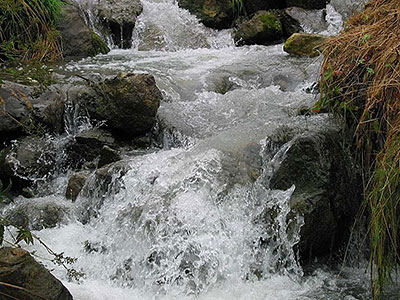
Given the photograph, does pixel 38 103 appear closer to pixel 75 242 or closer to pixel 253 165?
pixel 75 242

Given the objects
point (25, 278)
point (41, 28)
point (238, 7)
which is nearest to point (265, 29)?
point (238, 7)

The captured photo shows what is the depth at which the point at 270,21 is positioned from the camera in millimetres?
8734

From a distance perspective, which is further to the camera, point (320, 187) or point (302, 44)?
point (302, 44)

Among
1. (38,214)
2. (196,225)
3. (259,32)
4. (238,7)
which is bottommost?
(38,214)

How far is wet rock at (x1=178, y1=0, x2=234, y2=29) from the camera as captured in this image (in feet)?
30.3

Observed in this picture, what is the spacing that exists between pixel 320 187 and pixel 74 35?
4.90 meters

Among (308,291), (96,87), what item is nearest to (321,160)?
(308,291)

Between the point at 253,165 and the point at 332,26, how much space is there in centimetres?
580

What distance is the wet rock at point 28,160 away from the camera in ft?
15.0

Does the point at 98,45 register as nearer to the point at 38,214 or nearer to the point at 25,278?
the point at 38,214

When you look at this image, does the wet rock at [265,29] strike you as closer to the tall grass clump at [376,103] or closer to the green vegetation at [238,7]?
the green vegetation at [238,7]

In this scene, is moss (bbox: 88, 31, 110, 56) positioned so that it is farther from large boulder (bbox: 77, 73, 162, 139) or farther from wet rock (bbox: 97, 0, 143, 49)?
large boulder (bbox: 77, 73, 162, 139)

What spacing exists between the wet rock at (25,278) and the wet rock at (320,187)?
1589 millimetres

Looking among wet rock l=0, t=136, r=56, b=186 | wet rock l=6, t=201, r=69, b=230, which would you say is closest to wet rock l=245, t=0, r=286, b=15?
wet rock l=0, t=136, r=56, b=186
